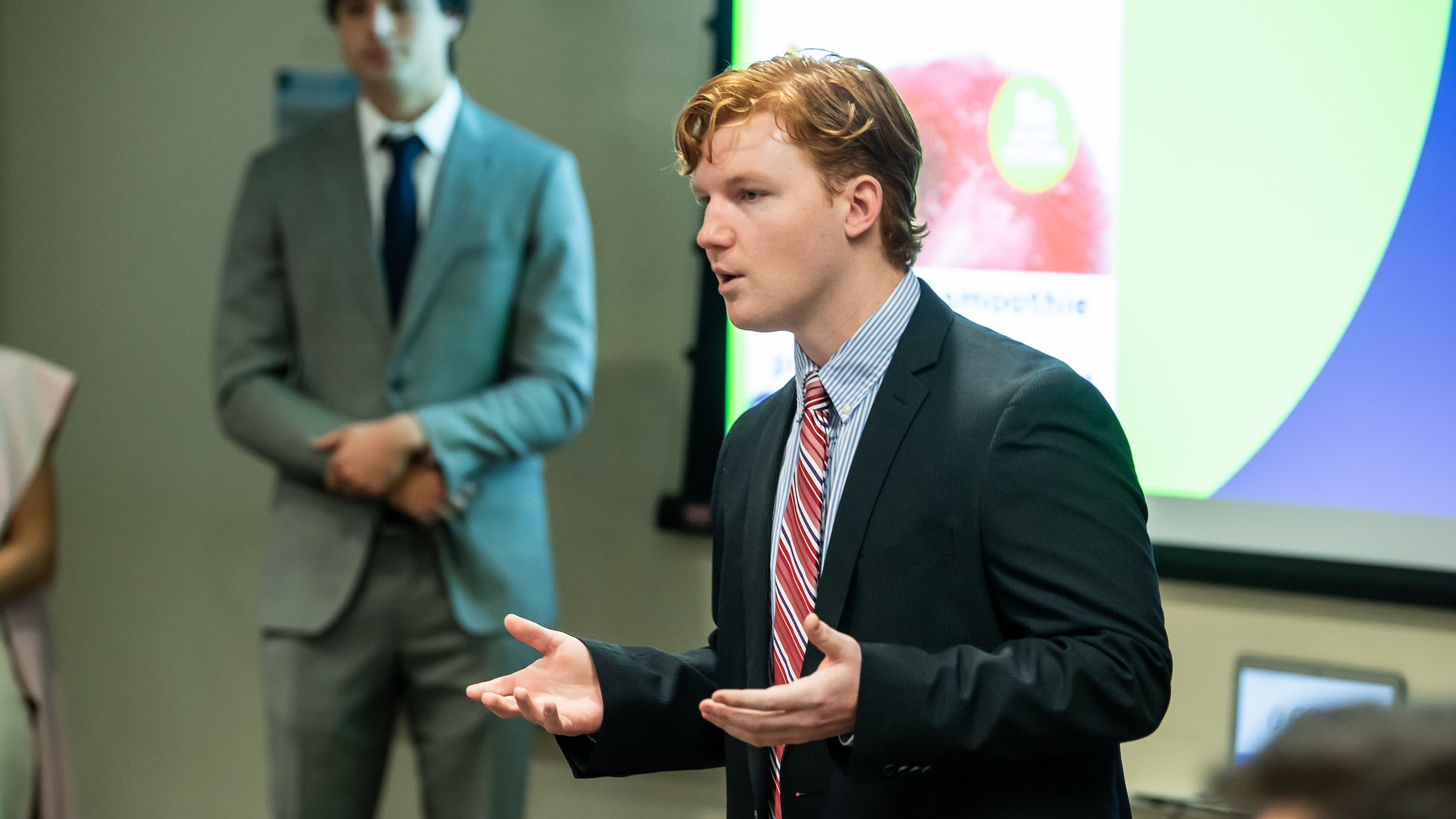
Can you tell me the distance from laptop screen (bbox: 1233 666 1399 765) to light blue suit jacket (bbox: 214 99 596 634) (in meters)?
1.33

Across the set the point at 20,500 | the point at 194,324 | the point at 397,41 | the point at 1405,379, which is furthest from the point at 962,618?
the point at 194,324

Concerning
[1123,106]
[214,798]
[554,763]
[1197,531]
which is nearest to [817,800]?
[1197,531]

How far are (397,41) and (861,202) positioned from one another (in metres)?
1.58

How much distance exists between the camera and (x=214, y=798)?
3.41 m

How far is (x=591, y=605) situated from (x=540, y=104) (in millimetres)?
1160

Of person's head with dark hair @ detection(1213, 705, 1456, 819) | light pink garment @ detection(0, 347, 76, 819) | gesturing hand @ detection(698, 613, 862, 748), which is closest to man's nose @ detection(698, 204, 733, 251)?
gesturing hand @ detection(698, 613, 862, 748)

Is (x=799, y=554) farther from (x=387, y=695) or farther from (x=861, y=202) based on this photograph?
(x=387, y=695)

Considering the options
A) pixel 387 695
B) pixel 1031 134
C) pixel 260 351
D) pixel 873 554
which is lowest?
pixel 387 695

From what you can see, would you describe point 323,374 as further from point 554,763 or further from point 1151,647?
point 1151,647

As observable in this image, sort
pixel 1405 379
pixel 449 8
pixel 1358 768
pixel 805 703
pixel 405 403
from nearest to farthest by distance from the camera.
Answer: pixel 1358 768 < pixel 805 703 < pixel 1405 379 < pixel 405 403 < pixel 449 8

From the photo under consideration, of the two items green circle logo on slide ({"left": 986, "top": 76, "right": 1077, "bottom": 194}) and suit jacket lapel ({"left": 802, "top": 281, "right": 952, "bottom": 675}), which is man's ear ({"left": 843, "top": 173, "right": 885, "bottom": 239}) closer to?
suit jacket lapel ({"left": 802, "top": 281, "right": 952, "bottom": 675})

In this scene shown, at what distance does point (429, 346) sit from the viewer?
251 cm

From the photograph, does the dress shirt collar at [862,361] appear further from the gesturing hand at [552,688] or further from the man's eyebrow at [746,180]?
the gesturing hand at [552,688]

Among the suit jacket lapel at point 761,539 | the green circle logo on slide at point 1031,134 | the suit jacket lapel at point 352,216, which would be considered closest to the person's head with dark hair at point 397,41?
the suit jacket lapel at point 352,216
